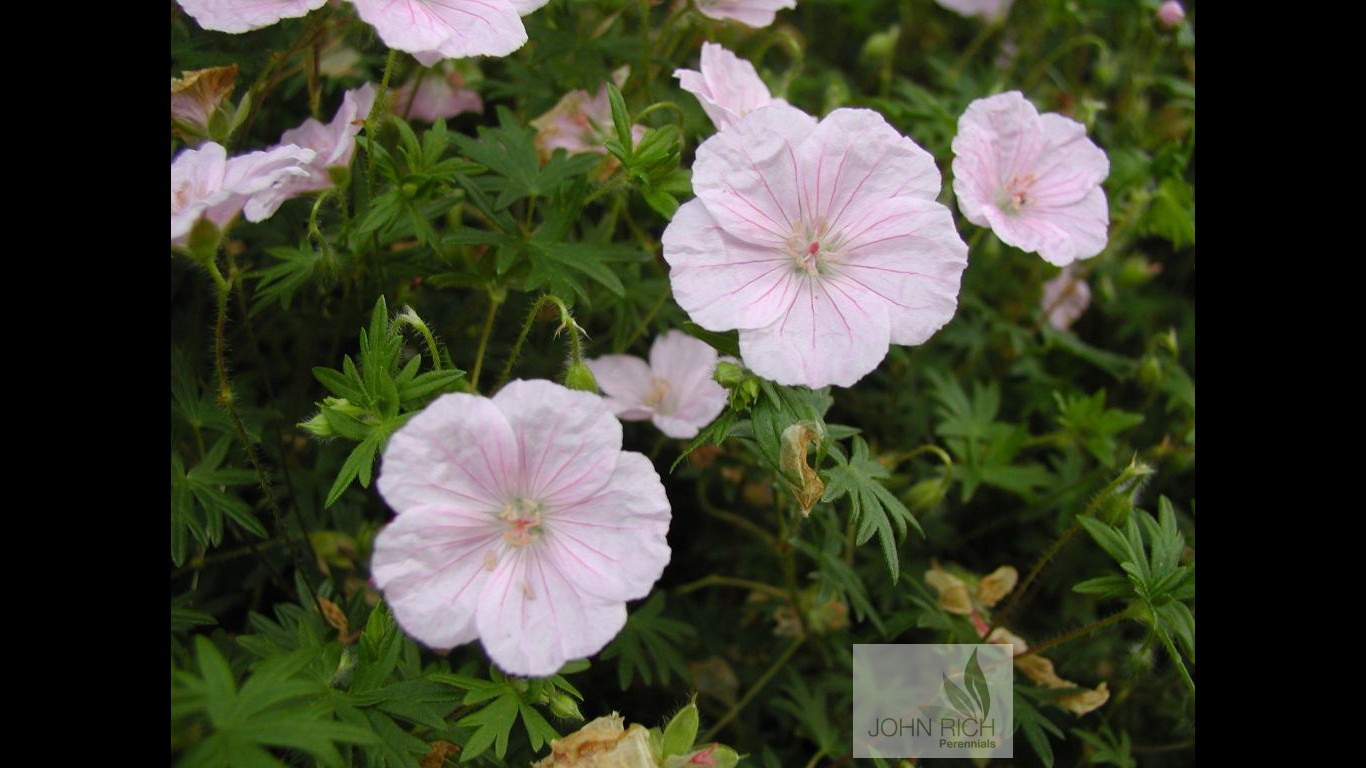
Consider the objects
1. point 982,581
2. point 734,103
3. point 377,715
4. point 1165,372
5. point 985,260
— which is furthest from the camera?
point 985,260

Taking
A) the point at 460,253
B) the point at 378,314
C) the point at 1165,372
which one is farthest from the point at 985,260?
the point at 378,314

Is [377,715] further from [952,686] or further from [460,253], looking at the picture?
[952,686]

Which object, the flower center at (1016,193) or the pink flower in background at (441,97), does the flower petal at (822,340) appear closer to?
the flower center at (1016,193)

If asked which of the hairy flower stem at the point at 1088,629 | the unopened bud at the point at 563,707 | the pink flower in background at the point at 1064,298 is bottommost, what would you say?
the hairy flower stem at the point at 1088,629

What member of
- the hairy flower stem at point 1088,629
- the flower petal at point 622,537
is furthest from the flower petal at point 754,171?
the hairy flower stem at point 1088,629

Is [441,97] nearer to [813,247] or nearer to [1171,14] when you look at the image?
[813,247]

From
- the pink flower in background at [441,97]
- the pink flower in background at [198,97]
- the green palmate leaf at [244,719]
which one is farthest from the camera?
the pink flower in background at [441,97]

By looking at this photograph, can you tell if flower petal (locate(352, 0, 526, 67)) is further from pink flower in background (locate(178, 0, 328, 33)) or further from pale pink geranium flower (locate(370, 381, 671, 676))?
pale pink geranium flower (locate(370, 381, 671, 676))
